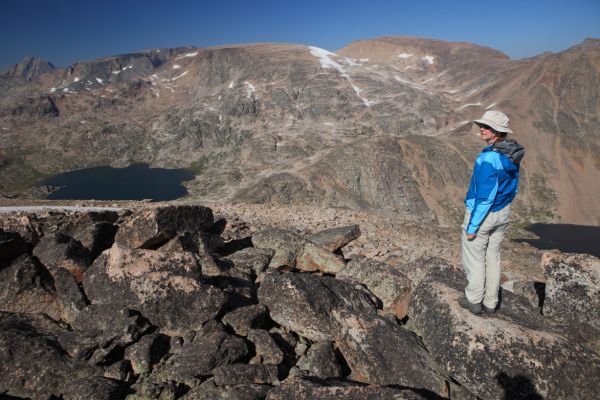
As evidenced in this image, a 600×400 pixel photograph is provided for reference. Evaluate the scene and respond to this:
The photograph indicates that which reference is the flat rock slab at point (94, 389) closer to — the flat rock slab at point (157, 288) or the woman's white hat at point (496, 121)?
the flat rock slab at point (157, 288)

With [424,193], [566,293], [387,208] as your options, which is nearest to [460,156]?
[424,193]

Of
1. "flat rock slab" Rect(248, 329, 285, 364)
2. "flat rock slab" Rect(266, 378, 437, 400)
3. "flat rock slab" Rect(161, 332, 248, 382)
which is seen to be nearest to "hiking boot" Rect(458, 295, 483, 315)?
A: "flat rock slab" Rect(266, 378, 437, 400)

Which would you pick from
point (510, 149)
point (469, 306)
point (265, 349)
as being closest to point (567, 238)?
point (469, 306)

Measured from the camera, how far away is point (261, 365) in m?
8.33

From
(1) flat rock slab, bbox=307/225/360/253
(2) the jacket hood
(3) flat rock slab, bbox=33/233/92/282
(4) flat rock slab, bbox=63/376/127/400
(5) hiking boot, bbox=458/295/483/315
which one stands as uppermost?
(2) the jacket hood

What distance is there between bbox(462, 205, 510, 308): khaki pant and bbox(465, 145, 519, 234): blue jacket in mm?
324

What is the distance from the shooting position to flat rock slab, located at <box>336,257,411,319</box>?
463 inches

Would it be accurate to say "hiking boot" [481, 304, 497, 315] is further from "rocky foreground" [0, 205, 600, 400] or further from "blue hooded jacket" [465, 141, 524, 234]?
"blue hooded jacket" [465, 141, 524, 234]

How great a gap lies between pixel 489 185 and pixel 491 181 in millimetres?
100

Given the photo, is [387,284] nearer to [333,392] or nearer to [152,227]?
[333,392]

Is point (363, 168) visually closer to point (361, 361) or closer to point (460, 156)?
point (460, 156)

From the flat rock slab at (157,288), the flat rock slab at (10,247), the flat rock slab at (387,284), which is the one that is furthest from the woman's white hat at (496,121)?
the flat rock slab at (10,247)

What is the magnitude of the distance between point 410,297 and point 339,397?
5.83 meters

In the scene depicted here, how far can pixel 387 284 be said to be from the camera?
12.1m
